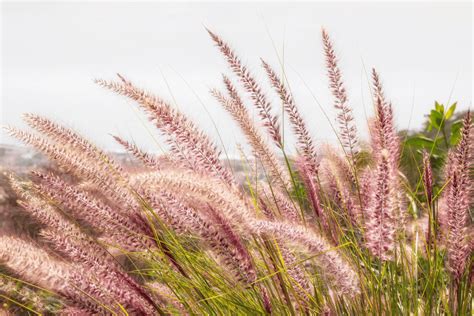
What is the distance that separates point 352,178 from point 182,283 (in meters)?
0.93

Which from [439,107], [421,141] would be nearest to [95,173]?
[421,141]

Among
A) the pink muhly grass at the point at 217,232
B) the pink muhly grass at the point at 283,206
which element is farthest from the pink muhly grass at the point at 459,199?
the pink muhly grass at the point at 217,232

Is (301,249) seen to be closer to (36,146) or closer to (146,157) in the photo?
(146,157)

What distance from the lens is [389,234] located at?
1788mm

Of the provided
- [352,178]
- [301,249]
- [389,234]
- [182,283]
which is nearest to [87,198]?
[182,283]

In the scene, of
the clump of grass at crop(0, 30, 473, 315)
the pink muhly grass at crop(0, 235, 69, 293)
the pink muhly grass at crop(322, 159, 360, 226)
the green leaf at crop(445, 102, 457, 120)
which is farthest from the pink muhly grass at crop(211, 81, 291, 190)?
the green leaf at crop(445, 102, 457, 120)

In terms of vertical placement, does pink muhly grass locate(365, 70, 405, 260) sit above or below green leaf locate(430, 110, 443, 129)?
below

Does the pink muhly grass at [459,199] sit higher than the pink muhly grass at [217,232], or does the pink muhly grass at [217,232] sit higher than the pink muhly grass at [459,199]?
the pink muhly grass at [459,199]

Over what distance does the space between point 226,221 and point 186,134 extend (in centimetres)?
35

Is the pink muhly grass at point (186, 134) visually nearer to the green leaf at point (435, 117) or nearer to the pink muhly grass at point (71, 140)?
the pink muhly grass at point (71, 140)

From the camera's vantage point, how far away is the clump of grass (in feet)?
5.71

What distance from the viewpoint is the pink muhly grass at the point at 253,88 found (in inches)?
87.2

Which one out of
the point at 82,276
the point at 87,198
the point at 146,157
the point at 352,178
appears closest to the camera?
the point at 82,276

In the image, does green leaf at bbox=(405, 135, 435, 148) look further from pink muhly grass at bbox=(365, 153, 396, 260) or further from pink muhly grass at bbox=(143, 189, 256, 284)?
pink muhly grass at bbox=(143, 189, 256, 284)
